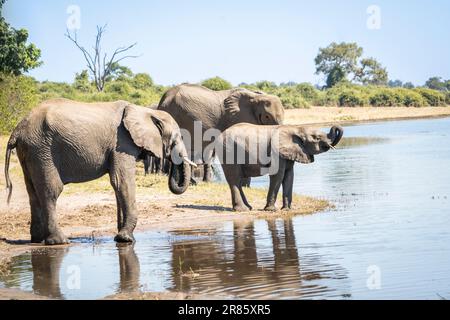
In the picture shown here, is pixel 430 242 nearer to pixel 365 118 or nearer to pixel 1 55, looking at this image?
pixel 1 55

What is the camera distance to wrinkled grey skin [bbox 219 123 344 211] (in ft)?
56.7

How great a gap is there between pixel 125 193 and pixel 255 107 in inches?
324

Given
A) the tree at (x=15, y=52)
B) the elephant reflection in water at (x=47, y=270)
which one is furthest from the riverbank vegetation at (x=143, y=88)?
the elephant reflection in water at (x=47, y=270)

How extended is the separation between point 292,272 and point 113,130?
13.1 feet

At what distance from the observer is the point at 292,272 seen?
11047 mm

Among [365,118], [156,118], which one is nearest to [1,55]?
[156,118]

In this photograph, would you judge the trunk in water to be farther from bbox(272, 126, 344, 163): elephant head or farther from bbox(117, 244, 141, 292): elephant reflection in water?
bbox(272, 126, 344, 163): elephant head

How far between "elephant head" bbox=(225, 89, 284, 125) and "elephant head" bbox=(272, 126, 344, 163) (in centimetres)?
324

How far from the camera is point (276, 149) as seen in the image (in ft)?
56.8

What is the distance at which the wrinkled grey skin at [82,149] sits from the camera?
1326 cm

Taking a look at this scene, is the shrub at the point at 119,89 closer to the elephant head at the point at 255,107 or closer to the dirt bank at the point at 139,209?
the elephant head at the point at 255,107

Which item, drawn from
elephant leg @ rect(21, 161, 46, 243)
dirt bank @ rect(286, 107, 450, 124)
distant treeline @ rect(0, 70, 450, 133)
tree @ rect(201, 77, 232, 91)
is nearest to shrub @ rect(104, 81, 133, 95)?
distant treeline @ rect(0, 70, 450, 133)

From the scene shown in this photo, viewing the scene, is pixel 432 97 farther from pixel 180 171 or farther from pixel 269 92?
pixel 180 171
